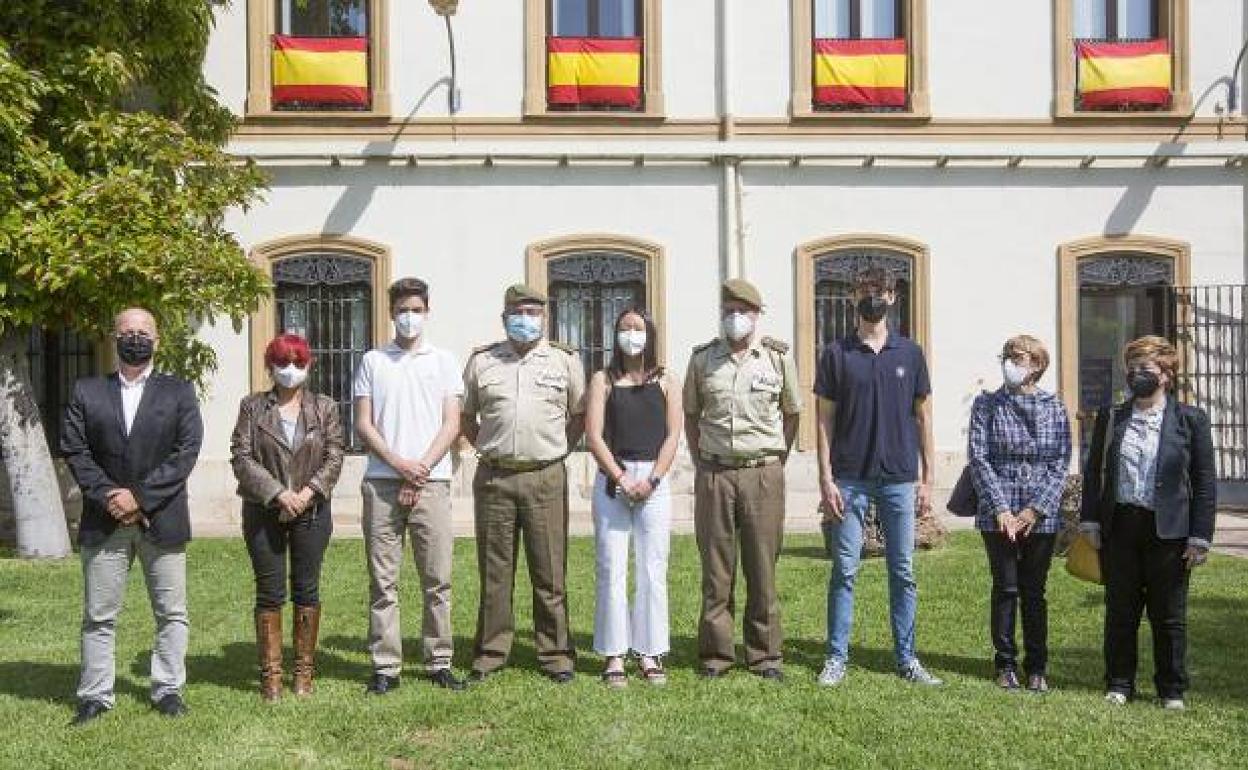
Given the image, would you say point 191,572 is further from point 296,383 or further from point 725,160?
point 725,160

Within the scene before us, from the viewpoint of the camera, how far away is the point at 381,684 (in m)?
6.56

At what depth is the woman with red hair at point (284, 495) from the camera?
642cm

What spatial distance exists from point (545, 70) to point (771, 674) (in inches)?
358

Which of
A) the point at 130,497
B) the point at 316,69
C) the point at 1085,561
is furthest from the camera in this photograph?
the point at 316,69

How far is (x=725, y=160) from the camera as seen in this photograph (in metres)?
14.2

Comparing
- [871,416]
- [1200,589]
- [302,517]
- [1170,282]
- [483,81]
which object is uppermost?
[483,81]

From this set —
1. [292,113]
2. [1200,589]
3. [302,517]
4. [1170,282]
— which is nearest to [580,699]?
[302,517]

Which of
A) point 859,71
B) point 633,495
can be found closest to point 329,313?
point 859,71

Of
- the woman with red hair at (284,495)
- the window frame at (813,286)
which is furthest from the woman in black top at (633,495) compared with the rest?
the window frame at (813,286)

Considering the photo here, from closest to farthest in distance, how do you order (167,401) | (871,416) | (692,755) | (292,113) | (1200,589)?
(692,755)
(167,401)
(871,416)
(1200,589)
(292,113)

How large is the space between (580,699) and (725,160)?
889 cm

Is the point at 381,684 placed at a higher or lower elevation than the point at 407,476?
lower

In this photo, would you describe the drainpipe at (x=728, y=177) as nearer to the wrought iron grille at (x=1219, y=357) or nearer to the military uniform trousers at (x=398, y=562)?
the wrought iron grille at (x=1219, y=357)

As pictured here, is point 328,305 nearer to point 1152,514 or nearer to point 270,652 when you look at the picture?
point 270,652
